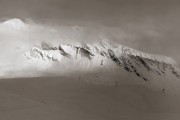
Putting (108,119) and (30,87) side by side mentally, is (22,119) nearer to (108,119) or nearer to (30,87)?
(108,119)

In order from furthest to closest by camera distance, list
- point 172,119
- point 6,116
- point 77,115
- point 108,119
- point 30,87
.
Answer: point 30,87 → point 172,119 → point 108,119 → point 77,115 → point 6,116

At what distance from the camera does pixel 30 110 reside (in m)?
62.0

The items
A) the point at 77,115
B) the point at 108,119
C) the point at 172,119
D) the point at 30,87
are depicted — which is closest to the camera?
the point at 77,115

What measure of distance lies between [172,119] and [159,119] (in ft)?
9.98

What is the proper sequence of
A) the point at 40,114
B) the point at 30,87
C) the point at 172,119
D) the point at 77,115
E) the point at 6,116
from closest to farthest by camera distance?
the point at 6,116 → the point at 40,114 → the point at 77,115 → the point at 172,119 → the point at 30,87

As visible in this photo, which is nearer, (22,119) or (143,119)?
(22,119)

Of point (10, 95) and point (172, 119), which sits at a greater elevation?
point (10, 95)

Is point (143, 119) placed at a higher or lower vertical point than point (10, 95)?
lower

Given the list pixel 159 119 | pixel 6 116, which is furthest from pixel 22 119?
pixel 159 119

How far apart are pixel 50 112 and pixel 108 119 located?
2018cm

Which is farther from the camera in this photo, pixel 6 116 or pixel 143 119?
pixel 143 119

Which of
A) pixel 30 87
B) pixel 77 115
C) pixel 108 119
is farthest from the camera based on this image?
pixel 30 87

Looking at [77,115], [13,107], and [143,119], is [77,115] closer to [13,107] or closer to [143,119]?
[13,107]

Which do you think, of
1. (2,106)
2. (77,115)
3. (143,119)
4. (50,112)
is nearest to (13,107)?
(2,106)
